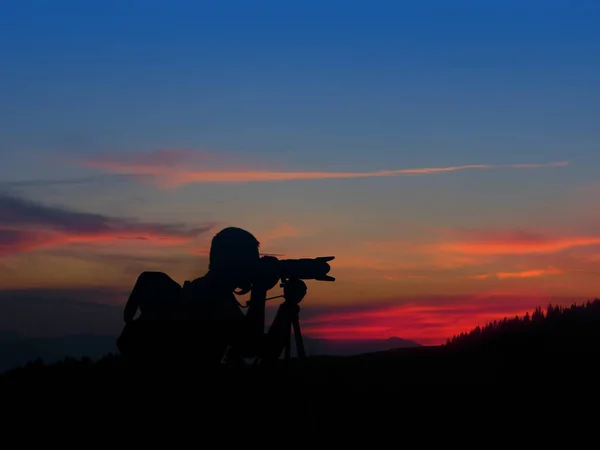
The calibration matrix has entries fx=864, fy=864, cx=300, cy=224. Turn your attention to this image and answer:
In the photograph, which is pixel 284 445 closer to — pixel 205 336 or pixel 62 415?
pixel 205 336

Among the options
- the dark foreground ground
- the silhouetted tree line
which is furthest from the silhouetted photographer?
the silhouetted tree line

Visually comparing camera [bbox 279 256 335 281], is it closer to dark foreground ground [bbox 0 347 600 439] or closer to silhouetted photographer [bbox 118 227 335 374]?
silhouetted photographer [bbox 118 227 335 374]

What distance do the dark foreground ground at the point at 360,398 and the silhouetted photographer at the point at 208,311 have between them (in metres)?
0.49

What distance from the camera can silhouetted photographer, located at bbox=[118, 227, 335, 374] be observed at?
1237 cm

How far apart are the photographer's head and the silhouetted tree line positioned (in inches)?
309

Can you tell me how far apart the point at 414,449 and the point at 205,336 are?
352 centimetres

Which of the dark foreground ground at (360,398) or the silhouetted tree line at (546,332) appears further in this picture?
the silhouetted tree line at (546,332)

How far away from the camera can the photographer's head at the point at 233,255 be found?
484 inches

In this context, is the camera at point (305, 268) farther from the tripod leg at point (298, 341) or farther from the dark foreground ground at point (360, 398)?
the dark foreground ground at point (360, 398)

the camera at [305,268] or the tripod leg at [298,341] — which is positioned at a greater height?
the camera at [305,268]

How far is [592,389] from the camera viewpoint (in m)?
14.8

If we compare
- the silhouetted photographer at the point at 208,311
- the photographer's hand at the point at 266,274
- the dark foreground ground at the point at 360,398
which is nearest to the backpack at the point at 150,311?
the silhouetted photographer at the point at 208,311

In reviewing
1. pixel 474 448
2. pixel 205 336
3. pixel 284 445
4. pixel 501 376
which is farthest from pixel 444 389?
pixel 205 336

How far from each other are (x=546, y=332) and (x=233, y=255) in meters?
9.43
